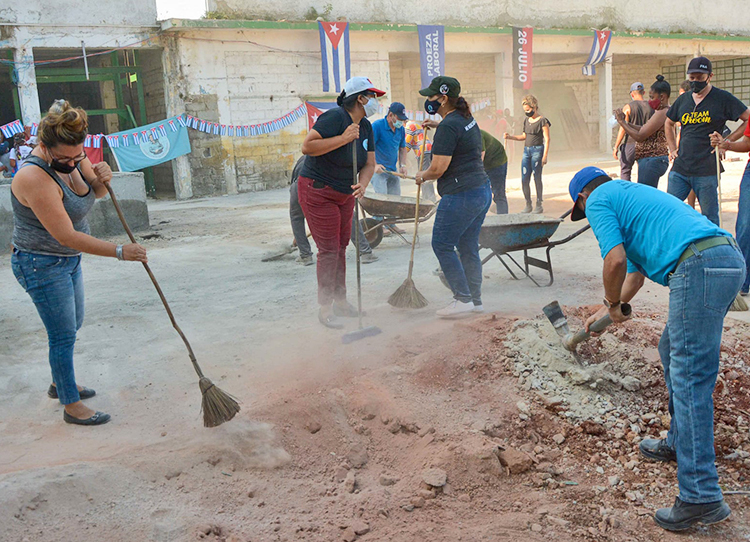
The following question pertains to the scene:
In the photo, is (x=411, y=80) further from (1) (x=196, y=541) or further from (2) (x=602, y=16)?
(1) (x=196, y=541)

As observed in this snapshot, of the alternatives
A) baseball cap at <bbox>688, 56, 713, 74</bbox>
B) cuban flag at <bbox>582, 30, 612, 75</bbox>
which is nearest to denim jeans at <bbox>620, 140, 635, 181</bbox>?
baseball cap at <bbox>688, 56, 713, 74</bbox>

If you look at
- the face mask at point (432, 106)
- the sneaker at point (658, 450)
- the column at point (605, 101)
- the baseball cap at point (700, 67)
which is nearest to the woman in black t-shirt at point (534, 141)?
the baseball cap at point (700, 67)

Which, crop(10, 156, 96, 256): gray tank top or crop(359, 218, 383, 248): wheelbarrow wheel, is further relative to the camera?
crop(359, 218, 383, 248): wheelbarrow wheel

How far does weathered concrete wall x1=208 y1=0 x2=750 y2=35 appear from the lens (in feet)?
57.6

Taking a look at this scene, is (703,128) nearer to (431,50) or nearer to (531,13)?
(431,50)

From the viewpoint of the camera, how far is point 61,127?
3.26m

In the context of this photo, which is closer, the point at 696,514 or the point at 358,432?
the point at 696,514

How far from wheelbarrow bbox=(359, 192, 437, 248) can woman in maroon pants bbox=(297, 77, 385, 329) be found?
2.42 m

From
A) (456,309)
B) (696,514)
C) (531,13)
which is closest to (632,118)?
(456,309)

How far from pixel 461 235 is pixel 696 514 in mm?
2924

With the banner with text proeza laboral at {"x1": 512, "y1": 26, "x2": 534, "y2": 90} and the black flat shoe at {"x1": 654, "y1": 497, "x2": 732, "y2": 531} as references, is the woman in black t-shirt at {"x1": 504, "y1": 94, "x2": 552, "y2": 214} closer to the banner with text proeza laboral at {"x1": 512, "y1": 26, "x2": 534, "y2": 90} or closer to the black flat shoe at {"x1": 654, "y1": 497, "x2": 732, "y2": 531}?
the black flat shoe at {"x1": 654, "y1": 497, "x2": 732, "y2": 531}

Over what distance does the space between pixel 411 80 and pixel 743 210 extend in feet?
61.8

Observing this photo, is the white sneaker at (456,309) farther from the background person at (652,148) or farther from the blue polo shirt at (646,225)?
the background person at (652,148)

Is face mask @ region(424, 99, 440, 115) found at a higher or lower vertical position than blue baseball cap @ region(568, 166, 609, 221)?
higher
